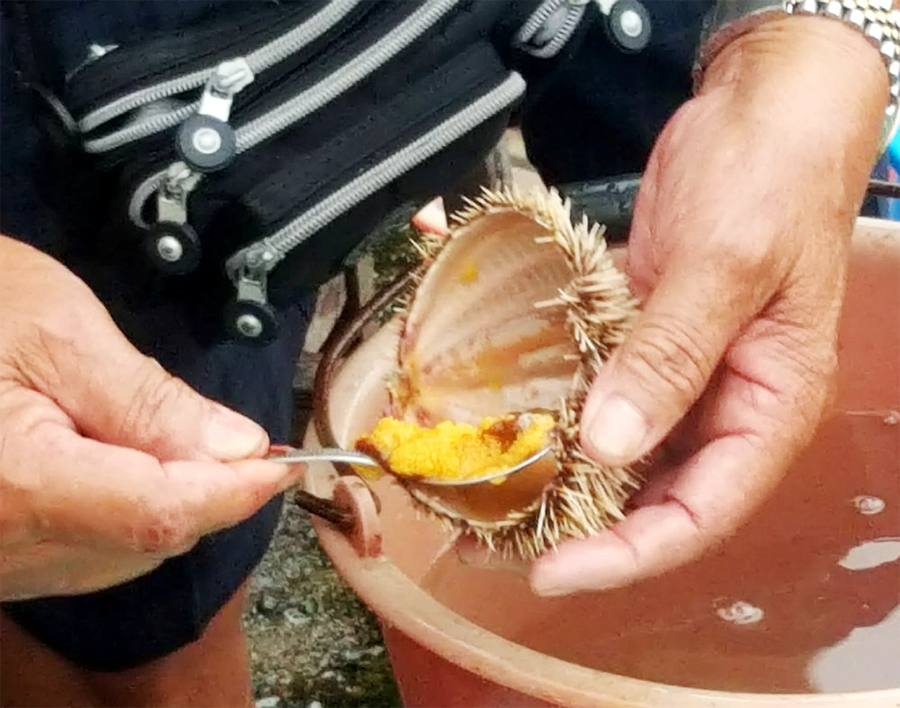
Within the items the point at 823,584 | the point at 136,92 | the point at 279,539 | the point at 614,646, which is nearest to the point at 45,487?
the point at 136,92

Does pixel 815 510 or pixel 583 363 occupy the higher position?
pixel 583 363

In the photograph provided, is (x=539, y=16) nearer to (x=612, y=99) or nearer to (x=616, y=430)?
(x=612, y=99)

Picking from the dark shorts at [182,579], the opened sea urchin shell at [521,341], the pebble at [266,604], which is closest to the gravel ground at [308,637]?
the pebble at [266,604]

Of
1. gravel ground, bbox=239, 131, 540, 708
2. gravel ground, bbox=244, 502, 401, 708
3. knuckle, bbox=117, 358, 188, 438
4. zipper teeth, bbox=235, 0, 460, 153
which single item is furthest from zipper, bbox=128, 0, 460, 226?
gravel ground, bbox=244, 502, 401, 708

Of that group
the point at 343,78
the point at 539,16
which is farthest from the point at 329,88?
the point at 539,16

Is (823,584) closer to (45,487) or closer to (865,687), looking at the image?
(865,687)

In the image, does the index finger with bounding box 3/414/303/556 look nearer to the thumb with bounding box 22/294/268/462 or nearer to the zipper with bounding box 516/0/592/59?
the thumb with bounding box 22/294/268/462

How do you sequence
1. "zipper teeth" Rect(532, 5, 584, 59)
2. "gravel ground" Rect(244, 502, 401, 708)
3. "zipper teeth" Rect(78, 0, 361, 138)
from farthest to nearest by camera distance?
Result: 1. "gravel ground" Rect(244, 502, 401, 708)
2. "zipper teeth" Rect(532, 5, 584, 59)
3. "zipper teeth" Rect(78, 0, 361, 138)
